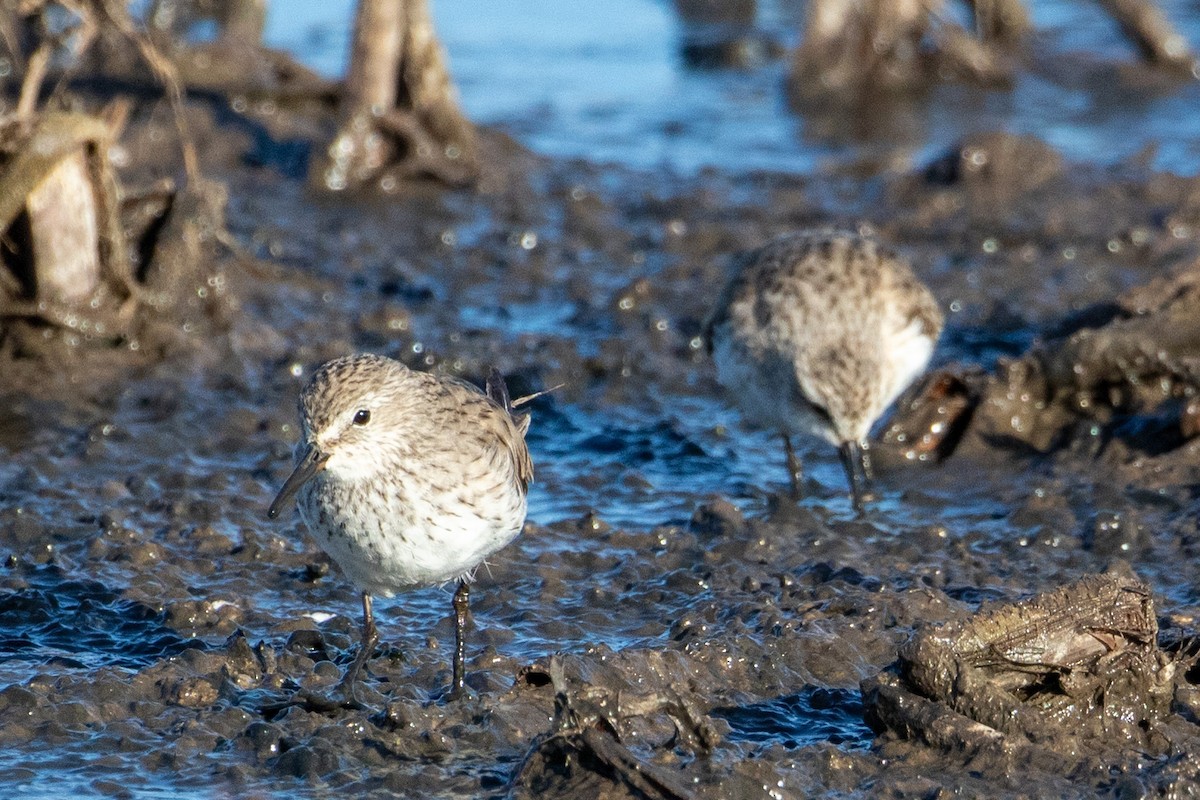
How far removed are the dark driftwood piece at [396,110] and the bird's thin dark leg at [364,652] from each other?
682cm

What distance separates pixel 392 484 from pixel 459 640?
74 centimetres

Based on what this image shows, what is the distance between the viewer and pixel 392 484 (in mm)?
5551

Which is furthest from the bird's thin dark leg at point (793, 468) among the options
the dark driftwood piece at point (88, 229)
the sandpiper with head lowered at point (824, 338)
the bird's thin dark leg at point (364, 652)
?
the dark driftwood piece at point (88, 229)

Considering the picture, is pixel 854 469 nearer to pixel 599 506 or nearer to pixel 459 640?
pixel 599 506

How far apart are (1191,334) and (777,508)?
249 cm

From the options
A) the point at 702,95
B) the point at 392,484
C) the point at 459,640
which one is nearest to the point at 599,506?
the point at 459,640

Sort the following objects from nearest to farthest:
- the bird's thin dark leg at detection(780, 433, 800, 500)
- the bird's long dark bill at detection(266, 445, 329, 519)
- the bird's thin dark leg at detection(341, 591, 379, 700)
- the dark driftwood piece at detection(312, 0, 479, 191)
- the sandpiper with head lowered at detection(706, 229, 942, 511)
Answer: the bird's long dark bill at detection(266, 445, 329, 519) < the bird's thin dark leg at detection(341, 591, 379, 700) < the sandpiper with head lowered at detection(706, 229, 942, 511) < the bird's thin dark leg at detection(780, 433, 800, 500) < the dark driftwood piece at detection(312, 0, 479, 191)

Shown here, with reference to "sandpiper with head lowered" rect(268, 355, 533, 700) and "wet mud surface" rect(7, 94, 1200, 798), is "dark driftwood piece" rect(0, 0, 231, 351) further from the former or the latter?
"sandpiper with head lowered" rect(268, 355, 533, 700)

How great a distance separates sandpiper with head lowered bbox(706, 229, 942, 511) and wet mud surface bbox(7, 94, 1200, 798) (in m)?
0.44

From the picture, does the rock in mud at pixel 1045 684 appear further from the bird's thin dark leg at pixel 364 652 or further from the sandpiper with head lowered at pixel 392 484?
the bird's thin dark leg at pixel 364 652

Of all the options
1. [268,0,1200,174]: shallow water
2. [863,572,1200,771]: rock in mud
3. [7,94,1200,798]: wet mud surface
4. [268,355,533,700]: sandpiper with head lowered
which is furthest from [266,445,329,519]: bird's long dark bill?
[268,0,1200,174]: shallow water

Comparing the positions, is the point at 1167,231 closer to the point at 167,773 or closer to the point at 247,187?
the point at 247,187

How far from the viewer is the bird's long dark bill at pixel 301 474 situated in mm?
5402

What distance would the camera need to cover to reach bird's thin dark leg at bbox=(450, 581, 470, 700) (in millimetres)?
5898
